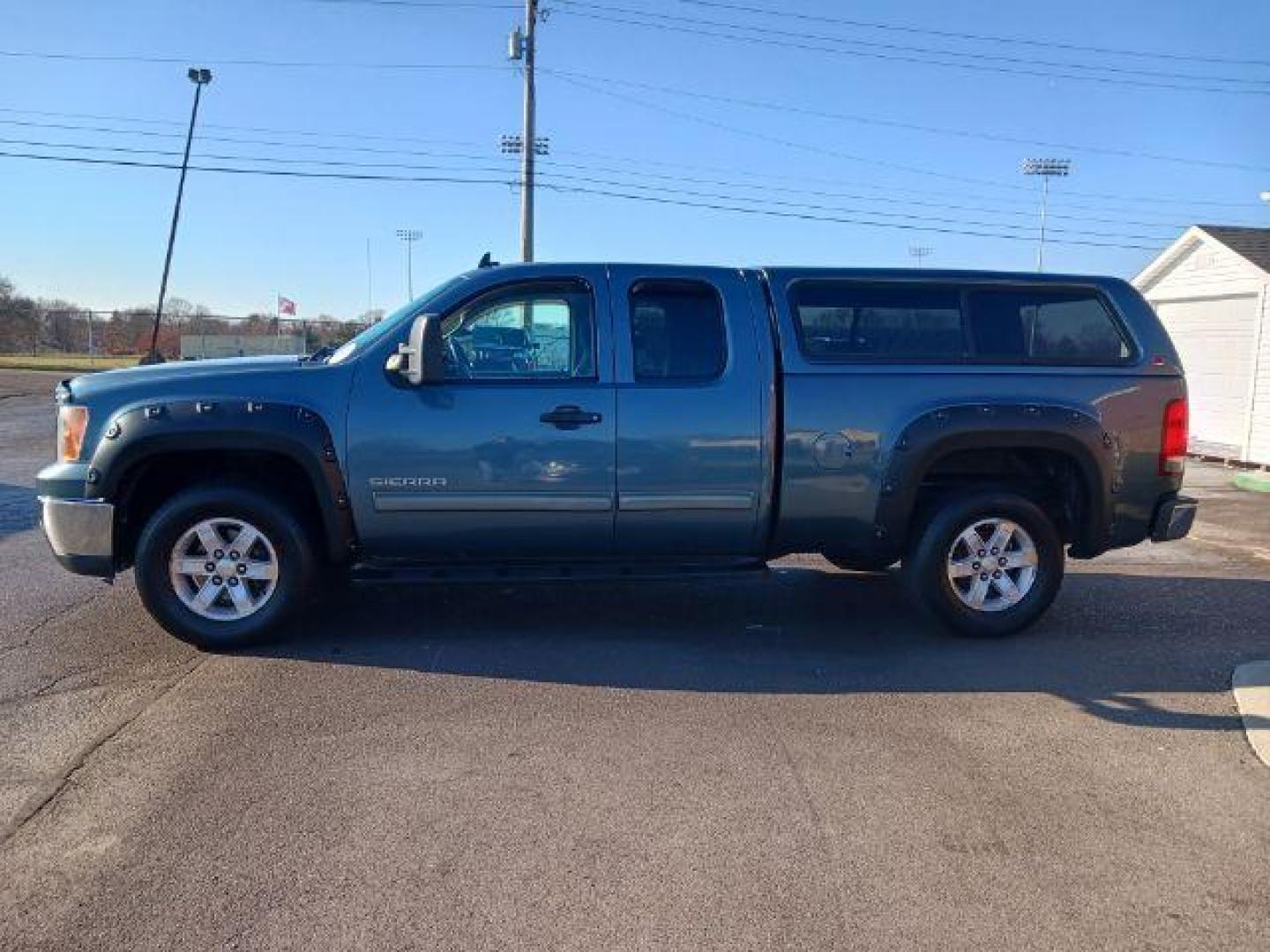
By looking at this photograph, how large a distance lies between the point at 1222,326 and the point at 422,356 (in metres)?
15.5

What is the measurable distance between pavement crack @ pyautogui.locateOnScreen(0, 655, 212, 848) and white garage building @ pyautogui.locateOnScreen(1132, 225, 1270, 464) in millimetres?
14806

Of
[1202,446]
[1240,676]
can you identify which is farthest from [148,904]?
[1202,446]

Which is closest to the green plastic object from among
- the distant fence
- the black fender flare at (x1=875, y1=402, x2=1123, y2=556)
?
the black fender flare at (x1=875, y1=402, x2=1123, y2=556)

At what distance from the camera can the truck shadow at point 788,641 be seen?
4.89 meters

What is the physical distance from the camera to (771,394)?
5277 mm

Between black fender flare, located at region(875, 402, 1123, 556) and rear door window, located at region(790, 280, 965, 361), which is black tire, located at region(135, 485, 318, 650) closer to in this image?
rear door window, located at region(790, 280, 965, 361)

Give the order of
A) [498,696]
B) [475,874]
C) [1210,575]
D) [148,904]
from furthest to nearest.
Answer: [1210,575]
[498,696]
[475,874]
[148,904]

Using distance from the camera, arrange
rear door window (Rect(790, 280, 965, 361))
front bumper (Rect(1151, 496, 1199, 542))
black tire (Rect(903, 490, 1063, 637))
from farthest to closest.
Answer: front bumper (Rect(1151, 496, 1199, 542))
black tire (Rect(903, 490, 1063, 637))
rear door window (Rect(790, 280, 965, 361))

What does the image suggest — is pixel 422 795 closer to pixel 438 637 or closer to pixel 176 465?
pixel 438 637

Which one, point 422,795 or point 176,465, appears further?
point 176,465

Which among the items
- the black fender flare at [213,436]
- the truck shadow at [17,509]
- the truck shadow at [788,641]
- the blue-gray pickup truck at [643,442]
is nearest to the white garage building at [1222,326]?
the truck shadow at [788,641]

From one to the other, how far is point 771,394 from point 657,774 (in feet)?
7.40

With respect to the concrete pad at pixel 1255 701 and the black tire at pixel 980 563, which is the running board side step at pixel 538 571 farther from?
the concrete pad at pixel 1255 701

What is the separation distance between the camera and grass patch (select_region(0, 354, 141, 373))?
40938 mm
